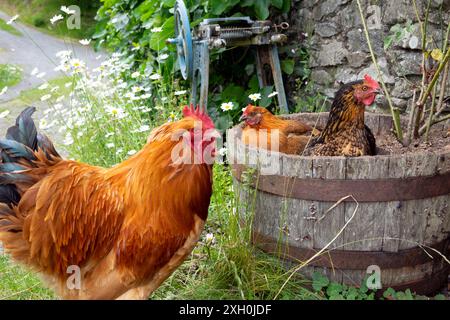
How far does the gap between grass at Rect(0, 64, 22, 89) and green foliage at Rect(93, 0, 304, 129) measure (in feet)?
13.2

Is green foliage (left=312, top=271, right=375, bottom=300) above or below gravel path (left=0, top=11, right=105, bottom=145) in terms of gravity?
below

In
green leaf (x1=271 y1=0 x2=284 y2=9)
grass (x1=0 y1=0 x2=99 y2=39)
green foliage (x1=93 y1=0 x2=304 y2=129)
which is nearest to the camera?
green leaf (x1=271 y1=0 x2=284 y2=9)

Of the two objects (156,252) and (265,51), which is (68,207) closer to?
(156,252)

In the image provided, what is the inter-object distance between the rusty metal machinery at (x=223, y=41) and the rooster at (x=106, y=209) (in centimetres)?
227

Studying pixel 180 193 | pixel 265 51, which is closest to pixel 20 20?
pixel 265 51

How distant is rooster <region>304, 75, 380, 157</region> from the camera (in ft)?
10.2

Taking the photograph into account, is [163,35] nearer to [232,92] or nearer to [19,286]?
[232,92]

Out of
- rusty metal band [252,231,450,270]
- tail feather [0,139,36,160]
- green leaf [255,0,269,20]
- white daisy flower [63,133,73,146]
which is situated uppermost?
green leaf [255,0,269,20]

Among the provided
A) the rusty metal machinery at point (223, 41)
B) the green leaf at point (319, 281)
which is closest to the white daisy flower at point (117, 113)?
the rusty metal machinery at point (223, 41)

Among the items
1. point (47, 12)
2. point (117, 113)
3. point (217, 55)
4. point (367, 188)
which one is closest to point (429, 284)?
point (367, 188)

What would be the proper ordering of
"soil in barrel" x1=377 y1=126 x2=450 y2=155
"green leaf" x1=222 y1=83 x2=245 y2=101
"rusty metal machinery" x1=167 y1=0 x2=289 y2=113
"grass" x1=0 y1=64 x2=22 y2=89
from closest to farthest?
1. "soil in barrel" x1=377 y1=126 x2=450 y2=155
2. "rusty metal machinery" x1=167 y1=0 x2=289 y2=113
3. "green leaf" x1=222 y1=83 x2=245 y2=101
4. "grass" x1=0 y1=64 x2=22 y2=89

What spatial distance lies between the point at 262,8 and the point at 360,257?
288 cm

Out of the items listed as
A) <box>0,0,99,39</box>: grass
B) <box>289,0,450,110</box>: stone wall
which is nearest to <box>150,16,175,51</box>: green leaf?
<box>289,0,450,110</box>: stone wall

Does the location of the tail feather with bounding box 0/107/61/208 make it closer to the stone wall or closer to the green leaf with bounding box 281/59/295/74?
the stone wall
